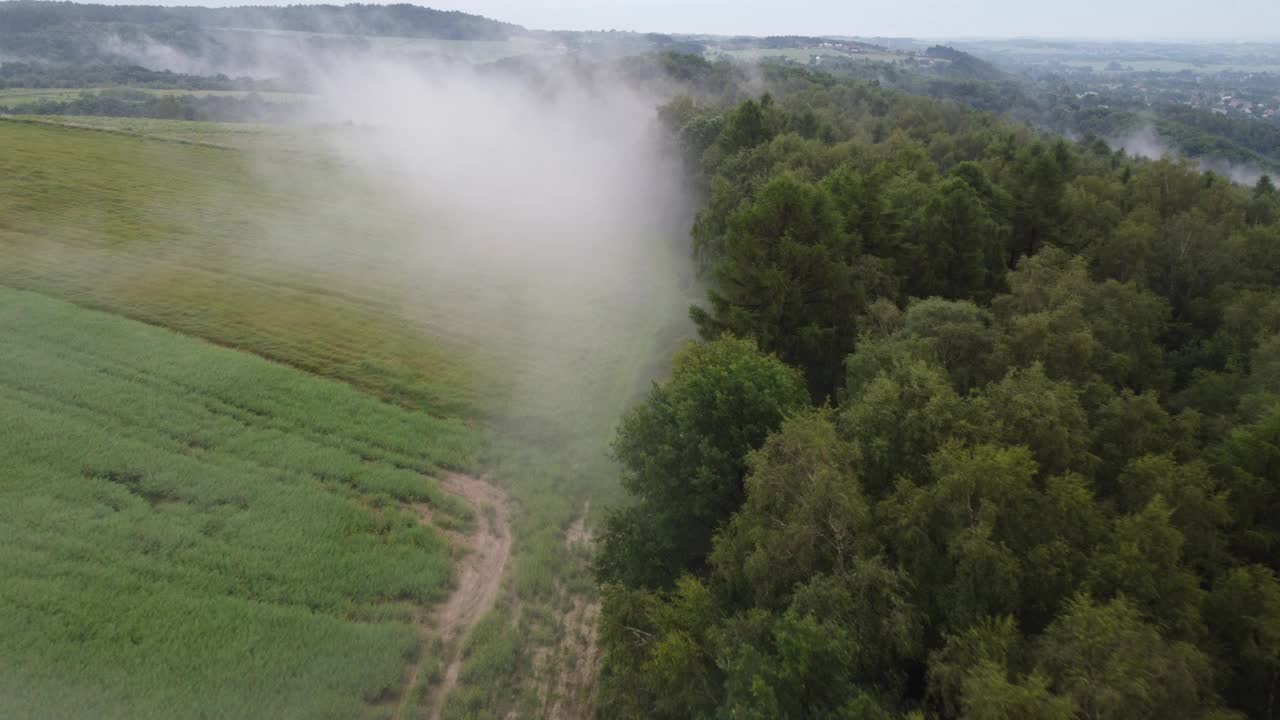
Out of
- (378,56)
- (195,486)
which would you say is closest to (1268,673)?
(195,486)

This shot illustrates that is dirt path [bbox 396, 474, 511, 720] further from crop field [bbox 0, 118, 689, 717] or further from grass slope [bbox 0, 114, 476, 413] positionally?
grass slope [bbox 0, 114, 476, 413]

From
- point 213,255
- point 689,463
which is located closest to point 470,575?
point 689,463

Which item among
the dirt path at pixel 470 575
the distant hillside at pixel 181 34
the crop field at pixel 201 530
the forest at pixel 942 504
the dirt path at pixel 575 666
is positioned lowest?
the dirt path at pixel 575 666

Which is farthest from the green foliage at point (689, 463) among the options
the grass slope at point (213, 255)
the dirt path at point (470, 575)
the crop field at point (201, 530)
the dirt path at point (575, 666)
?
the grass slope at point (213, 255)

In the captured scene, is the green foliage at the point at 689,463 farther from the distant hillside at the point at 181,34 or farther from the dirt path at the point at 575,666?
the distant hillside at the point at 181,34

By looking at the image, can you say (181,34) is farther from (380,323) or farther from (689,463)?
(689,463)

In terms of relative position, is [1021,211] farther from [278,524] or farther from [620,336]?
[278,524]

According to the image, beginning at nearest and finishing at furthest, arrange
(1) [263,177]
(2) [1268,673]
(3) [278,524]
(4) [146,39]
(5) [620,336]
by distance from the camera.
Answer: (2) [1268,673], (3) [278,524], (5) [620,336], (1) [263,177], (4) [146,39]
